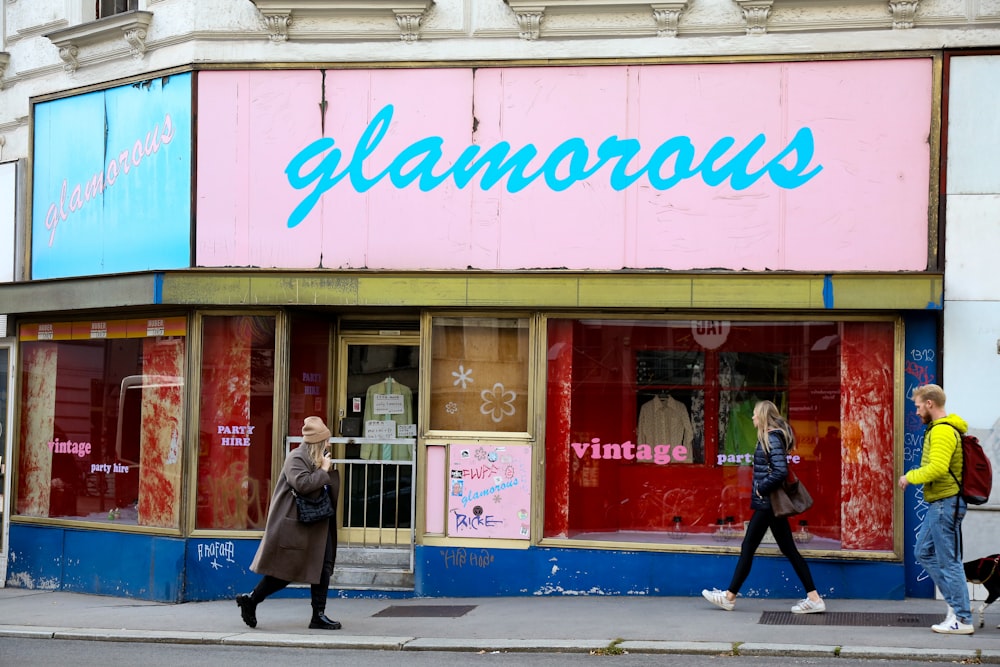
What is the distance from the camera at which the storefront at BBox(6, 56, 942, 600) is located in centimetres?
1116

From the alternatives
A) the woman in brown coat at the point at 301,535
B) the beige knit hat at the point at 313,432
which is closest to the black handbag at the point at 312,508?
the woman in brown coat at the point at 301,535

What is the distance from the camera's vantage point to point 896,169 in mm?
11086

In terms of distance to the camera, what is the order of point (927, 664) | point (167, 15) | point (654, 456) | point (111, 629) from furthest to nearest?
point (167, 15), point (654, 456), point (111, 629), point (927, 664)

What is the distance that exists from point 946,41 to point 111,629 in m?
8.78

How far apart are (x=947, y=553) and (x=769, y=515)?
1.54 meters

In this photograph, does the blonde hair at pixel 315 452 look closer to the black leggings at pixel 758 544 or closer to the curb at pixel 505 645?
the curb at pixel 505 645

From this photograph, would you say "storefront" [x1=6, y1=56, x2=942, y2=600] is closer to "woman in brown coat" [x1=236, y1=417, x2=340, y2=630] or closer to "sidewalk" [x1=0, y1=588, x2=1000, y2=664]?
"sidewalk" [x1=0, y1=588, x2=1000, y2=664]

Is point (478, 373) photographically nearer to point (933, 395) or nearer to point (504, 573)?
point (504, 573)

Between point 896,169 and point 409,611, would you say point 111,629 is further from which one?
point 896,169

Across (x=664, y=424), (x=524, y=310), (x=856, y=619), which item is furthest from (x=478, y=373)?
(x=856, y=619)

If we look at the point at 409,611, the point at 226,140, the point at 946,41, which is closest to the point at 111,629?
the point at 409,611

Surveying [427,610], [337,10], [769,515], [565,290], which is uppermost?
[337,10]

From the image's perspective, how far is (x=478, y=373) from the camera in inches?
467

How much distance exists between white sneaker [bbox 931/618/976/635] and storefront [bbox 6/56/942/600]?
180 cm
